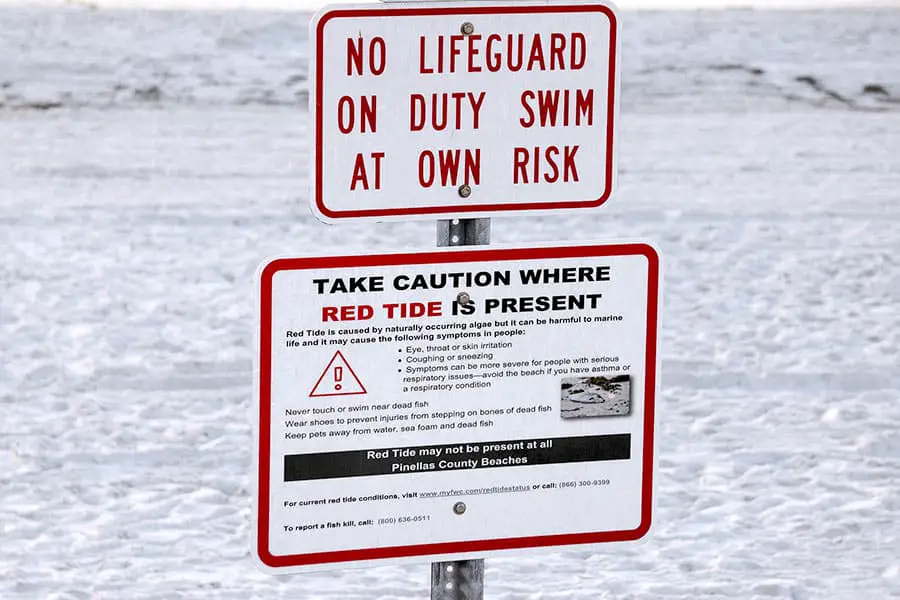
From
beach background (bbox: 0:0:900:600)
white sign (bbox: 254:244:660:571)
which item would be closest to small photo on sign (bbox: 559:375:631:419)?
white sign (bbox: 254:244:660:571)

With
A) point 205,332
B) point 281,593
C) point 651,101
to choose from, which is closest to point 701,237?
point 205,332

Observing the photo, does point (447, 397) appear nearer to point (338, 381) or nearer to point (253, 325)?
point (338, 381)

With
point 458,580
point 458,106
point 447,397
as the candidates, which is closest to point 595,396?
point 447,397

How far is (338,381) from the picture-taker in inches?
82.2

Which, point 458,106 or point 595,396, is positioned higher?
point 458,106

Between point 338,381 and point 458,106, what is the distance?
1.23 feet

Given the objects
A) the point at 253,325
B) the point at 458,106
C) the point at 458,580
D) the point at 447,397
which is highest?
the point at 458,106

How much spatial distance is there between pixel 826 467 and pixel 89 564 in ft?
7.11

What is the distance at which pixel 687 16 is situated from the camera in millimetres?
15766

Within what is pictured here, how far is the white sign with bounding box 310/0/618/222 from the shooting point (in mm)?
2039

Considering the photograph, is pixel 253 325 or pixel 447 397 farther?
pixel 253 325

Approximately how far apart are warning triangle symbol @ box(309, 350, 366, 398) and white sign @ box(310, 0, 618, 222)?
182 millimetres

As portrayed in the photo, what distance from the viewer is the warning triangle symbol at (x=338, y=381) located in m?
2.09

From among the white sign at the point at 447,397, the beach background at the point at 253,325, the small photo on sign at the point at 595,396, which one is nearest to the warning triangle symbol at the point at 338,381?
the white sign at the point at 447,397
